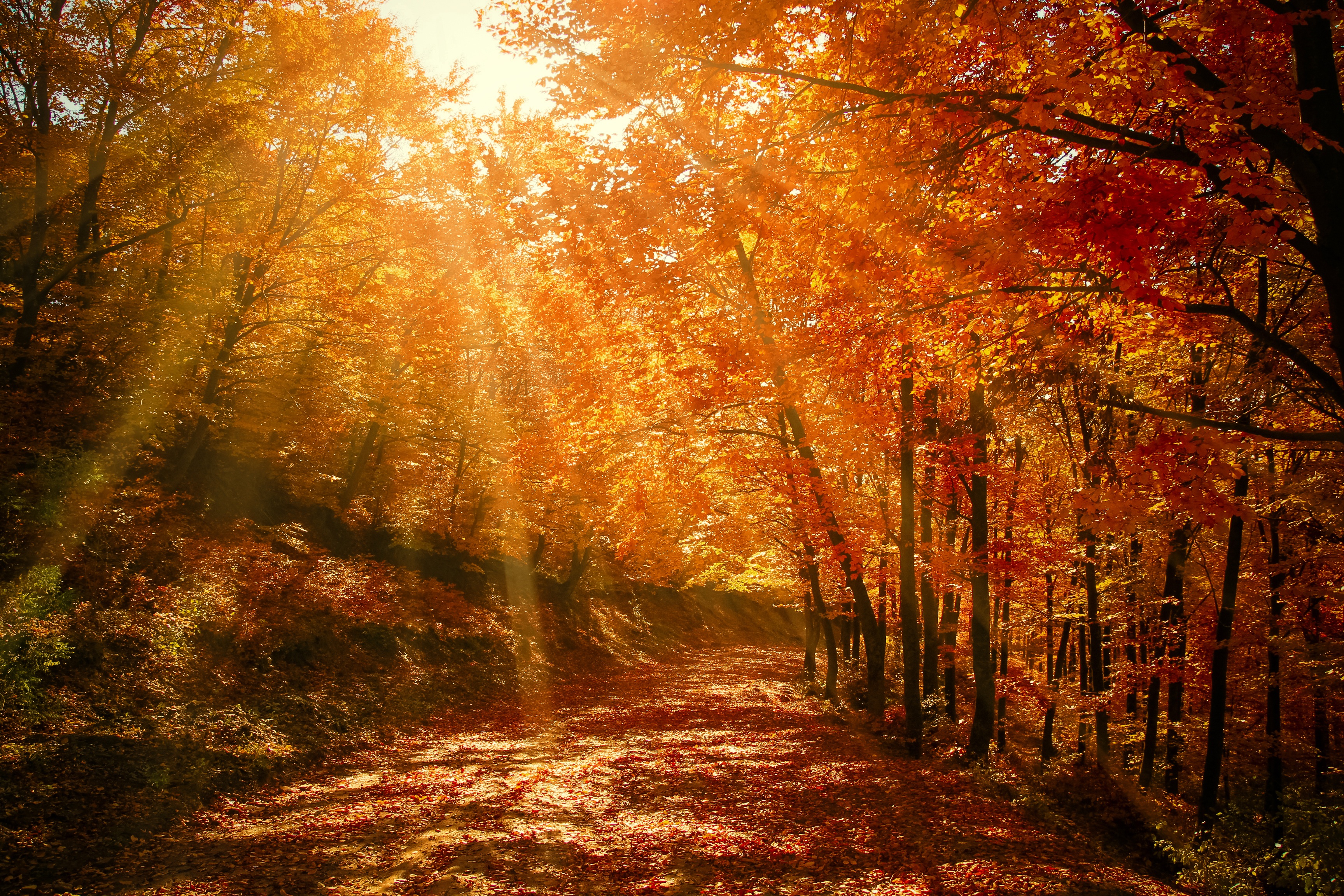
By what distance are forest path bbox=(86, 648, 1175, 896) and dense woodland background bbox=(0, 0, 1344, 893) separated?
1280 millimetres

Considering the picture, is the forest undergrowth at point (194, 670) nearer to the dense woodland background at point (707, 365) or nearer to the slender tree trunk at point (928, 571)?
the dense woodland background at point (707, 365)

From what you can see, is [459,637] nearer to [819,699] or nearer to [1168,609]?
[819,699]

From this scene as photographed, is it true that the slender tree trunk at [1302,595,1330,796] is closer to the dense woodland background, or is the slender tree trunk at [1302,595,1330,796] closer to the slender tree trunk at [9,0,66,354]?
the dense woodland background

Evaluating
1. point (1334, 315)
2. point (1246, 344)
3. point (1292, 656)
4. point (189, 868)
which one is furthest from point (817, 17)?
point (1292, 656)

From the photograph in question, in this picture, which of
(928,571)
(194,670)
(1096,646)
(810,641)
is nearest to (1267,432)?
(928,571)

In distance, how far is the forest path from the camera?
22.3 ft

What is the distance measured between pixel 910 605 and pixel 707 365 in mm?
6598

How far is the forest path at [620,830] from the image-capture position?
6793 mm

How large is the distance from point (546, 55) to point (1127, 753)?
74.0 feet

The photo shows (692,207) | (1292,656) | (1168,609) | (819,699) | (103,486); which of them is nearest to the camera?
(692,207)

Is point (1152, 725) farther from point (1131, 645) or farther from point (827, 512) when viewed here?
point (827, 512)

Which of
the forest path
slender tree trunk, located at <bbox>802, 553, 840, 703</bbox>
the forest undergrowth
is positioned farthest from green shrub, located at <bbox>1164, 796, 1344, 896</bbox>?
the forest undergrowth

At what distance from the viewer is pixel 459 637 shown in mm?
19281

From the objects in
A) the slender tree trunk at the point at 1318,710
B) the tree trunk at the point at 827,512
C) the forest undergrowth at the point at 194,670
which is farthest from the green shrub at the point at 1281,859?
the forest undergrowth at the point at 194,670
